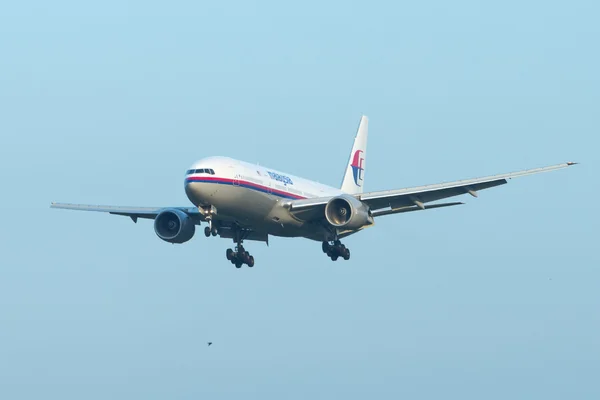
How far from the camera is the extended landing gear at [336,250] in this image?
2847 inches

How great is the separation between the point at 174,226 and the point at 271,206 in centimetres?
723

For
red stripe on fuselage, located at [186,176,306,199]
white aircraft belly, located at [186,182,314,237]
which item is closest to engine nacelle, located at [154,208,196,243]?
white aircraft belly, located at [186,182,314,237]

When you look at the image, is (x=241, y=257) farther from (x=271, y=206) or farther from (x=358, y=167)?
(x=358, y=167)

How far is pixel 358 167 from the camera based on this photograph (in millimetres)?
84062

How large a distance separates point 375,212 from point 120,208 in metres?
15.2

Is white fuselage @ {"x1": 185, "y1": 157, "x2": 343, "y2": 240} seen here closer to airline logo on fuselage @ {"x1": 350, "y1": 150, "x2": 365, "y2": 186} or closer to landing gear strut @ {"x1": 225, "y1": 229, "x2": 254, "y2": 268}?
landing gear strut @ {"x1": 225, "y1": 229, "x2": 254, "y2": 268}

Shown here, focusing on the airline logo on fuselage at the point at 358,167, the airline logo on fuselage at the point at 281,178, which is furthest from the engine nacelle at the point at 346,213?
the airline logo on fuselage at the point at 358,167

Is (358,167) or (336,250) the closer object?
(336,250)

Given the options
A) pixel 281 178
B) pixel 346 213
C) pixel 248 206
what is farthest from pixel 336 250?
pixel 248 206

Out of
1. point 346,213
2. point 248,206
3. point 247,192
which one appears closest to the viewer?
point 247,192

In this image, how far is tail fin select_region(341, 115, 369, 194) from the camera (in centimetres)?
8238

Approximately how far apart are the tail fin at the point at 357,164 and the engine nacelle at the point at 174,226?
44.3ft

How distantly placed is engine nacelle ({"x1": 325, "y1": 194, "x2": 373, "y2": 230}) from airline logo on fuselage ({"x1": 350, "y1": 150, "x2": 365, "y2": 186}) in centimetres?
1450

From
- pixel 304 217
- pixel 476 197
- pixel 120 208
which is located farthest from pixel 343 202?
pixel 120 208
